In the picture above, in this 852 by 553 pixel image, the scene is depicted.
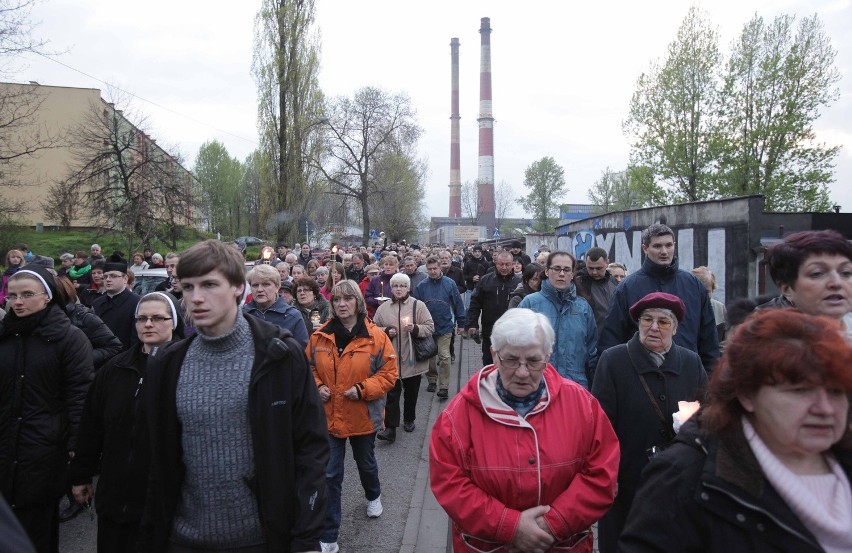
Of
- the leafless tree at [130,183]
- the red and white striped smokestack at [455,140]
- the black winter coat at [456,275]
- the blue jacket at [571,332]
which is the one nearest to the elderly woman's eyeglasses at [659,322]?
the blue jacket at [571,332]

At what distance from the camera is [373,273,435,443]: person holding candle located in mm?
7121

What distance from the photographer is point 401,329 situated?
23.6 ft

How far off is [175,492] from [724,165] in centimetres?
2422

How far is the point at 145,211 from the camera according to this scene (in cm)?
1716

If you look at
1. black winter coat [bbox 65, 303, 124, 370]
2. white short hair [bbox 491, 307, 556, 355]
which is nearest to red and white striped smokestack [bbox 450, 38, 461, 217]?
black winter coat [bbox 65, 303, 124, 370]

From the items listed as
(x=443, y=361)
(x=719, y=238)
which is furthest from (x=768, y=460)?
(x=719, y=238)

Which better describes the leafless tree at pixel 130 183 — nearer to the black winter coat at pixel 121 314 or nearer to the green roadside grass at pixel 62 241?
the green roadside grass at pixel 62 241

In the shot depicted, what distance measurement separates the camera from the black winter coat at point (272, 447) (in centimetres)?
248

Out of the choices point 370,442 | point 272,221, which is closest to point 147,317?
point 370,442

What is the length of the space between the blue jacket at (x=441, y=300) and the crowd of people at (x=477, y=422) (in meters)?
3.90

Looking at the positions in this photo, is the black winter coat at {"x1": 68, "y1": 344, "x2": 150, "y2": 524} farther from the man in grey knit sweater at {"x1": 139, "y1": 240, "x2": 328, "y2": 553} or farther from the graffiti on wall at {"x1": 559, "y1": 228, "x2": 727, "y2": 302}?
the graffiti on wall at {"x1": 559, "y1": 228, "x2": 727, "y2": 302}

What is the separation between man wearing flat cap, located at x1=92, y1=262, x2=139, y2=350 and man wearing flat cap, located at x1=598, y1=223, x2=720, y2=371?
15.9 ft

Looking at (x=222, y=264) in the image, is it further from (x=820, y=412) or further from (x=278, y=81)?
(x=278, y=81)

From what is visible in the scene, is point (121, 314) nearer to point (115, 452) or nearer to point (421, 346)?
point (421, 346)
